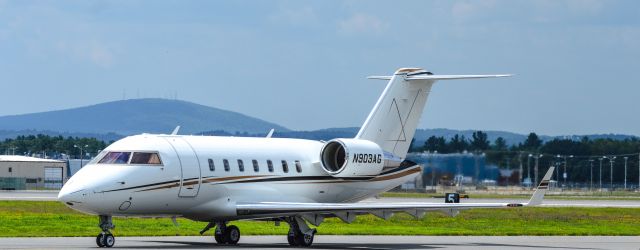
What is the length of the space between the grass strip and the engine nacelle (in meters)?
4.29

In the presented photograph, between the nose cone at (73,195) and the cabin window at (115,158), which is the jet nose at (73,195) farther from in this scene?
the cabin window at (115,158)

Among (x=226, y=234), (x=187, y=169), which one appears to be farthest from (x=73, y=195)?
(x=226, y=234)

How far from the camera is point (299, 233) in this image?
39.2m

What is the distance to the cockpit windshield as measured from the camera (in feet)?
121

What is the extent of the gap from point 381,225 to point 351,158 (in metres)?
11.5

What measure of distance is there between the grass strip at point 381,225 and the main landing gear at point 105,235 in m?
7.30

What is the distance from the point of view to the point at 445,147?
313ft

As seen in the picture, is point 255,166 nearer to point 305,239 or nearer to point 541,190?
point 305,239

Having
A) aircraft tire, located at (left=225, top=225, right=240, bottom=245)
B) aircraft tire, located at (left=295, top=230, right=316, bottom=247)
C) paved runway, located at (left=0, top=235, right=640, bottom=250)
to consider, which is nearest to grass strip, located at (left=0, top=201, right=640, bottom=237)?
paved runway, located at (left=0, top=235, right=640, bottom=250)

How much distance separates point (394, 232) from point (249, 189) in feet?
31.0

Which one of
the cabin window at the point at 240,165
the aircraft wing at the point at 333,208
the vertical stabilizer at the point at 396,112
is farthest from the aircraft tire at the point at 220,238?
the vertical stabilizer at the point at 396,112

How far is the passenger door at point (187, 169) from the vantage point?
37.5 m

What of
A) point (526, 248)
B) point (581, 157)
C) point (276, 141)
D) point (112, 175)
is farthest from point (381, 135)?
point (581, 157)

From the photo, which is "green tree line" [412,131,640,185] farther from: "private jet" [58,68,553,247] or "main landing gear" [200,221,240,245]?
"main landing gear" [200,221,240,245]
